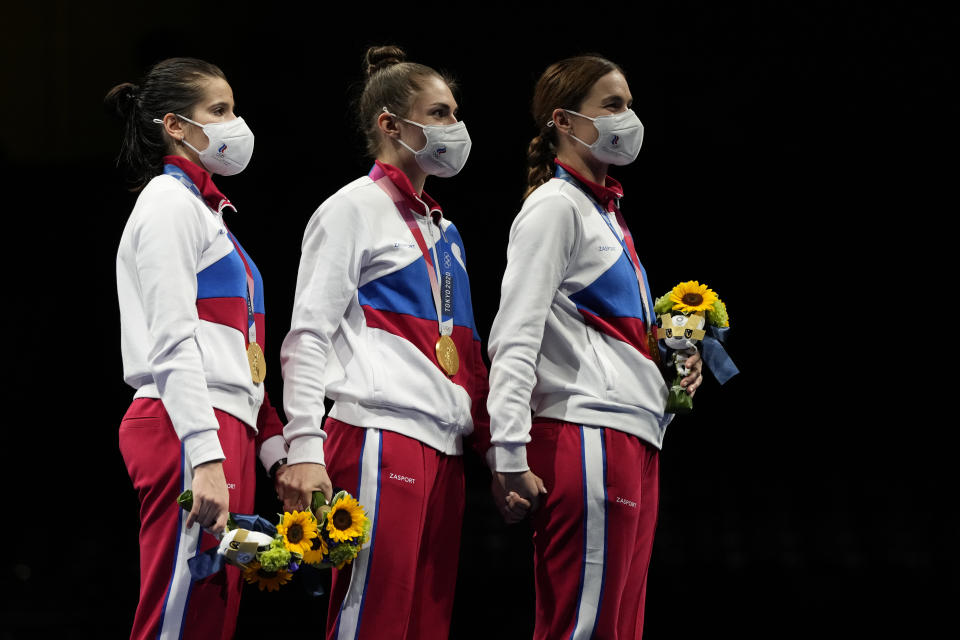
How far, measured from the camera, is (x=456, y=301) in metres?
2.47

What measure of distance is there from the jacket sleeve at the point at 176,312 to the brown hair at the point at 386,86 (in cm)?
61

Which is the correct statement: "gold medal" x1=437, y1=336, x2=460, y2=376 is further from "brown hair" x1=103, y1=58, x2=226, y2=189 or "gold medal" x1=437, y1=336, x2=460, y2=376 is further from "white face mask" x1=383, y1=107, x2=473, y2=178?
"brown hair" x1=103, y1=58, x2=226, y2=189

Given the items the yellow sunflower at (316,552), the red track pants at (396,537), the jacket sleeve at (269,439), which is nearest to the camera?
the yellow sunflower at (316,552)

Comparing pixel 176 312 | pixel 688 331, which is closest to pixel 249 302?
pixel 176 312

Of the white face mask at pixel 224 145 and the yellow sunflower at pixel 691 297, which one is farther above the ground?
the white face mask at pixel 224 145

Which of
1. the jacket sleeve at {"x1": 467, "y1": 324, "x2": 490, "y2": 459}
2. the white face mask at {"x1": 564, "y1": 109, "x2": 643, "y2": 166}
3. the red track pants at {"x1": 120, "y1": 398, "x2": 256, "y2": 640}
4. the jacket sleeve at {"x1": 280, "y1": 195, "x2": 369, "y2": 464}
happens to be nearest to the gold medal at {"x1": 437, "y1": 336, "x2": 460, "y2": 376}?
the jacket sleeve at {"x1": 467, "y1": 324, "x2": 490, "y2": 459}

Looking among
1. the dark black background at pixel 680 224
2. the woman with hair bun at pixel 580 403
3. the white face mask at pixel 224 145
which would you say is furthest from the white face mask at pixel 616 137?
the dark black background at pixel 680 224

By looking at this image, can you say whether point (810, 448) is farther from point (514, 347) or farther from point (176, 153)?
point (176, 153)

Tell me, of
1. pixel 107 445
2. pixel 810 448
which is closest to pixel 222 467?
pixel 107 445

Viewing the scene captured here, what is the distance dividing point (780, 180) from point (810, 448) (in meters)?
1.26

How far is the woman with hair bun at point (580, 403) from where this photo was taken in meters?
2.36

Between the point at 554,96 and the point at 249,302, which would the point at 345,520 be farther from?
the point at 554,96

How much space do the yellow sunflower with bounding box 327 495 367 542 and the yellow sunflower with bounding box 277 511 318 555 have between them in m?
0.03

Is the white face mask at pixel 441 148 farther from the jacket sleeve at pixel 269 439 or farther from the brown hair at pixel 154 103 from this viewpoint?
the jacket sleeve at pixel 269 439
